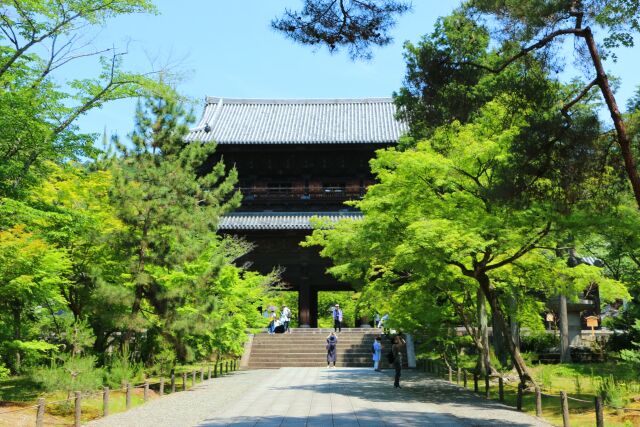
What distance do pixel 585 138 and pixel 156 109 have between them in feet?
43.3

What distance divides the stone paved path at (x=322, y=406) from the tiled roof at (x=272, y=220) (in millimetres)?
11654

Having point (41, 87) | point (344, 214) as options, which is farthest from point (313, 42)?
point (344, 214)

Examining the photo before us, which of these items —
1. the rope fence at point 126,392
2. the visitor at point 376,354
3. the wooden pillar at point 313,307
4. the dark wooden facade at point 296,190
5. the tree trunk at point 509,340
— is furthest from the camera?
the wooden pillar at point 313,307

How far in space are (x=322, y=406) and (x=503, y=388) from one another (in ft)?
18.9

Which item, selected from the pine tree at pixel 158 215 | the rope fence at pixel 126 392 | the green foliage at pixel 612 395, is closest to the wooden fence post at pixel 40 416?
the rope fence at pixel 126 392

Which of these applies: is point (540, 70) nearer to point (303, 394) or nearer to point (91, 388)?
point (303, 394)

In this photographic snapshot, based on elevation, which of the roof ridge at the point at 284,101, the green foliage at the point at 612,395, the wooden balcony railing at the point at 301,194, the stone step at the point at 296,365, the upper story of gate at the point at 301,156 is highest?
the roof ridge at the point at 284,101

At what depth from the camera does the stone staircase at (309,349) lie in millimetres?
28688

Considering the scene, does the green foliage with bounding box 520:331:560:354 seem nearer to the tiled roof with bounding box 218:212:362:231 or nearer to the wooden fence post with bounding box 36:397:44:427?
the tiled roof with bounding box 218:212:362:231

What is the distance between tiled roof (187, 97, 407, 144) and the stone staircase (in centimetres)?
1067

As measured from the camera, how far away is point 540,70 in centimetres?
Answer: 1198

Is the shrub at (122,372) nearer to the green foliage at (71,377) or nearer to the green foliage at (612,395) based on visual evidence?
the green foliage at (71,377)

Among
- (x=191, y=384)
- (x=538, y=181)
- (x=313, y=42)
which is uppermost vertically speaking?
(x=313, y=42)

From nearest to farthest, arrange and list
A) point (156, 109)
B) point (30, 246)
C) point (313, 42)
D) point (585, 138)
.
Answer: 1. point (313, 42)
2. point (585, 138)
3. point (30, 246)
4. point (156, 109)
